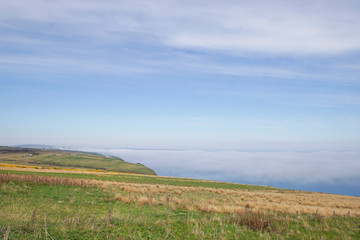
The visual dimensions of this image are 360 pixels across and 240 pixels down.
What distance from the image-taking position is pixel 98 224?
12000mm

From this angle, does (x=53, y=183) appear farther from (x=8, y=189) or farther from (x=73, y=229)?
(x=73, y=229)

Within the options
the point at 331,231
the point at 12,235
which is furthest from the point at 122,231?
the point at 331,231

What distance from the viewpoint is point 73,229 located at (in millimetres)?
10680

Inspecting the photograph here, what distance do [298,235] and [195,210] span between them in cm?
788

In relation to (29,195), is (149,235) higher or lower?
higher

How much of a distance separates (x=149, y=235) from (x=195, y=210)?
9256 millimetres

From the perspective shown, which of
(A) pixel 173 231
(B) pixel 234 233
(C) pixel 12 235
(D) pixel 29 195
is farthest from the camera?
(D) pixel 29 195

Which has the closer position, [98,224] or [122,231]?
[122,231]

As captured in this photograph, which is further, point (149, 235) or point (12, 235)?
point (149, 235)

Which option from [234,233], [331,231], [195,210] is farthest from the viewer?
[195,210]

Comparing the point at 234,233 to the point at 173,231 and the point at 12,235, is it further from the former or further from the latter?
the point at 12,235

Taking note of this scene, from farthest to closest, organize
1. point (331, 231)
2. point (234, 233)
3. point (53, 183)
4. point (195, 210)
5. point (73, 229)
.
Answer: point (53, 183)
point (195, 210)
point (331, 231)
point (234, 233)
point (73, 229)

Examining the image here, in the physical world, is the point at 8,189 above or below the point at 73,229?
below

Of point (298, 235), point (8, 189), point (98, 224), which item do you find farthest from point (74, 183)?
point (298, 235)
